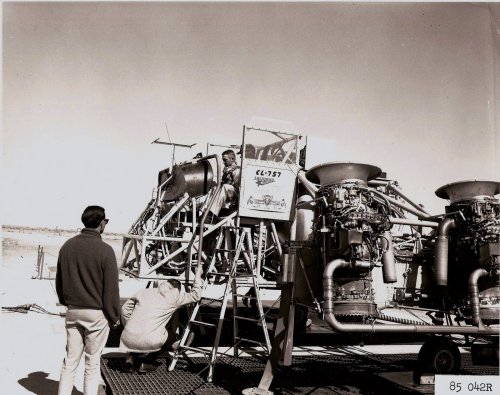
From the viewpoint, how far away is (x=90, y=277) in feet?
17.1

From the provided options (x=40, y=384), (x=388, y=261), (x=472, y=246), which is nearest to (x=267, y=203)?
(x=388, y=261)

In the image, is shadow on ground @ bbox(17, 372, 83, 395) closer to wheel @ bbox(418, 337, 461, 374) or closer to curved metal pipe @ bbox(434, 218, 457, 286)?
curved metal pipe @ bbox(434, 218, 457, 286)

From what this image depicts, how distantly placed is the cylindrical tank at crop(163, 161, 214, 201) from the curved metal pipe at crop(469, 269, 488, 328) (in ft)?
19.0

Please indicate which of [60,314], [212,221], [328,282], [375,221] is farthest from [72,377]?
[60,314]

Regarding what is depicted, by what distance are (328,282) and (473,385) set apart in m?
1.88

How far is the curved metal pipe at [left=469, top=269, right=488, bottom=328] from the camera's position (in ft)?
20.9

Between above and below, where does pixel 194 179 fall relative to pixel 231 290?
above

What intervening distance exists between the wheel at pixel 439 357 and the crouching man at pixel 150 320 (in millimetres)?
3836

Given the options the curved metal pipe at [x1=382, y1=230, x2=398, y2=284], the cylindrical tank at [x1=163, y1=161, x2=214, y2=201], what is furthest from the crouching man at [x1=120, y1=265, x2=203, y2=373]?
the cylindrical tank at [x1=163, y1=161, x2=214, y2=201]

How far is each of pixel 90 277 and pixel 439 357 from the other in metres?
5.79

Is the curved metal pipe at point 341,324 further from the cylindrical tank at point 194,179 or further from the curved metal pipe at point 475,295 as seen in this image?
the cylindrical tank at point 194,179

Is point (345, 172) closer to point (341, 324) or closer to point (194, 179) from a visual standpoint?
point (341, 324)

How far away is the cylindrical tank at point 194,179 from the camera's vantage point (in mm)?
10367

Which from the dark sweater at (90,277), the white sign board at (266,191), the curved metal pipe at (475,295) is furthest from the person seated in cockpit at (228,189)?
the curved metal pipe at (475,295)
